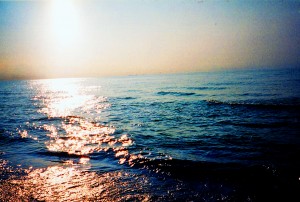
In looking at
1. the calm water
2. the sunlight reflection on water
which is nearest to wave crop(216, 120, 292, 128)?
the calm water

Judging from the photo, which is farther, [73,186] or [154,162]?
[154,162]

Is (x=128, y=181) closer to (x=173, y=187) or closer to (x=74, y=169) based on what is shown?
(x=173, y=187)

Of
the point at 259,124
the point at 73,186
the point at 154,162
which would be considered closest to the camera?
the point at 73,186

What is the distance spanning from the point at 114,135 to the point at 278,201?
27.4 ft

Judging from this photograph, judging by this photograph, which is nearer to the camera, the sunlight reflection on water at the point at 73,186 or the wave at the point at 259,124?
the sunlight reflection on water at the point at 73,186

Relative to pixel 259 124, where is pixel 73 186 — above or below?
above

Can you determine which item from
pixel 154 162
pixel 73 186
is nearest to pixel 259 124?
pixel 154 162

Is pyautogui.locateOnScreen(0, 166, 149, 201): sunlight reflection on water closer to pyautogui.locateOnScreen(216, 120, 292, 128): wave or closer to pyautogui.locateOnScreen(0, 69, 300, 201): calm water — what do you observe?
pyautogui.locateOnScreen(0, 69, 300, 201): calm water

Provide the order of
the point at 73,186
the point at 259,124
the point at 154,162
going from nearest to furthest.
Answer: the point at 73,186
the point at 154,162
the point at 259,124

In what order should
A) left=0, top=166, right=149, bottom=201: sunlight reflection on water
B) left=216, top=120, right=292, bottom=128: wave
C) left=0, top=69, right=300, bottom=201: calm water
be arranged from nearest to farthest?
left=0, top=166, right=149, bottom=201: sunlight reflection on water
left=0, top=69, right=300, bottom=201: calm water
left=216, top=120, right=292, bottom=128: wave

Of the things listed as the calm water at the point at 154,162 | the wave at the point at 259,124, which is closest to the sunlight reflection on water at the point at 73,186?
the calm water at the point at 154,162

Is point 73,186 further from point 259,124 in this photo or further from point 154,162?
point 259,124

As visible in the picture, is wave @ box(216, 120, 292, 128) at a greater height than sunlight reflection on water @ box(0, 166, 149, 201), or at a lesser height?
lesser

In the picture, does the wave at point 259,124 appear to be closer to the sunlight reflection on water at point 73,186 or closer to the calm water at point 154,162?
the calm water at point 154,162
